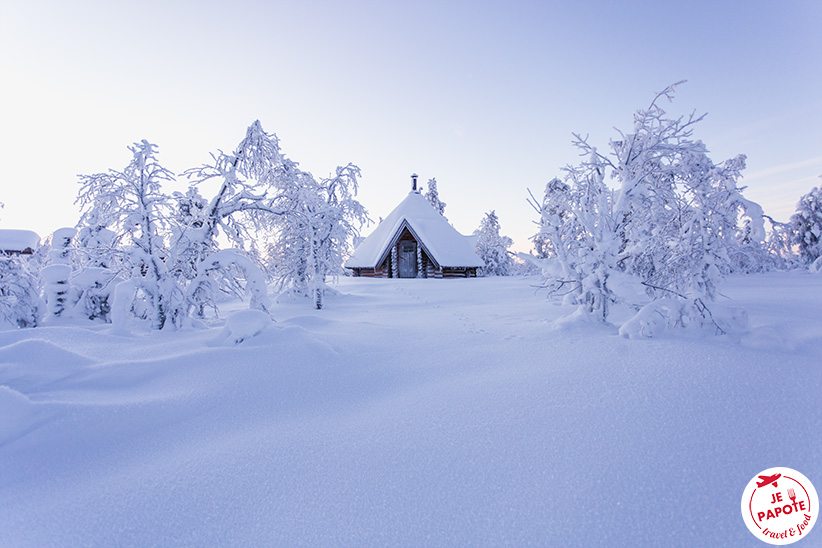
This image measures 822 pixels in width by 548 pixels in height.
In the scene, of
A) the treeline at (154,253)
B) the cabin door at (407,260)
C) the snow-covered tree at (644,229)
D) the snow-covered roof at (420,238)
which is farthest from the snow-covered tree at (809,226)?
the treeline at (154,253)

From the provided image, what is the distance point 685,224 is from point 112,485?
28.4ft

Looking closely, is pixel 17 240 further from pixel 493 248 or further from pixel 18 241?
pixel 493 248

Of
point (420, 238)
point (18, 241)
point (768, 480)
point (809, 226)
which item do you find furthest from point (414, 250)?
point (18, 241)

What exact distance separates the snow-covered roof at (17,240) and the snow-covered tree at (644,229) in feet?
114

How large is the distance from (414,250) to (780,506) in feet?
67.7

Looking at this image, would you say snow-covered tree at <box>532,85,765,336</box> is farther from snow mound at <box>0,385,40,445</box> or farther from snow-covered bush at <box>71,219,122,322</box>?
snow-covered bush at <box>71,219,122,322</box>

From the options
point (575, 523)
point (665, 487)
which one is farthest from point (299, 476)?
point (665, 487)

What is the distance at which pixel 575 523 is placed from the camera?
176 centimetres

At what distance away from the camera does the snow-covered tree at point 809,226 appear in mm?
19578

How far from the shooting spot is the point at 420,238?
67.7ft

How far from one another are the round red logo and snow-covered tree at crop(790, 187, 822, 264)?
2684 cm

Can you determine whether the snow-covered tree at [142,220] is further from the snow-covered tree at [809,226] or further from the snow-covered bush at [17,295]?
the snow-covered tree at [809,226]

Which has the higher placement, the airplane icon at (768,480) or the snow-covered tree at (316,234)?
the snow-covered tree at (316,234)

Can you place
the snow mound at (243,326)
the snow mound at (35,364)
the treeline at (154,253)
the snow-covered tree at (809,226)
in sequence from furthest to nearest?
the snow-covered tree at (809,226) < the treeline at (154,253) < the snow mound at (243,326) < the snow mound at (35,364)
